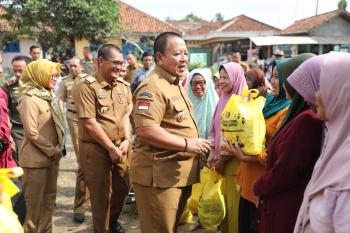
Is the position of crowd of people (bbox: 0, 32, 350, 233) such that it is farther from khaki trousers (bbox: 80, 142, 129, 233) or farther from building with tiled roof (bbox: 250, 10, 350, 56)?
building with tiled roof (bbox: 250, 10, 350, 56)

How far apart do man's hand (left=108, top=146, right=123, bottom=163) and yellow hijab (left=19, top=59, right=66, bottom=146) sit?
19.4 inches

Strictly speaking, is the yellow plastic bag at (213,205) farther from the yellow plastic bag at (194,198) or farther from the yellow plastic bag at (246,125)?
the yellow plastic bag at (246,125)

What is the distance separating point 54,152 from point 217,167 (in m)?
1.50

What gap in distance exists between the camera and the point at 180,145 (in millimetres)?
2453

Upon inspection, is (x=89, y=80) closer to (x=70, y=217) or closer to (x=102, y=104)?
(x=102, y=104)

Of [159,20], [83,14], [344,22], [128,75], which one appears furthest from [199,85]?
[159,20]

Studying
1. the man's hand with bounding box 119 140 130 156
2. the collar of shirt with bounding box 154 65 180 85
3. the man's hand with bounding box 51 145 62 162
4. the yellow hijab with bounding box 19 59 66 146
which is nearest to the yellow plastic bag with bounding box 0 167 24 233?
the collar of shirt with bounding box 154 65 180 85

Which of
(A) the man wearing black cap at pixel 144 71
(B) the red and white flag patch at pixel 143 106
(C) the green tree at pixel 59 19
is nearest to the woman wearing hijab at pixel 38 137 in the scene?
(B) the red and white flag patch at pixel 143 106

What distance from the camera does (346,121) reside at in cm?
165

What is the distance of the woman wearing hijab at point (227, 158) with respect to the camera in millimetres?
3346

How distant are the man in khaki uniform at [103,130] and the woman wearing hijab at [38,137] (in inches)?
10.1

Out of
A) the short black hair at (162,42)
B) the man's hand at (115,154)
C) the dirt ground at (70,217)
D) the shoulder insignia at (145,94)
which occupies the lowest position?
the dirt ground at (70,217)

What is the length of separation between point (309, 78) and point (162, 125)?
1091 millimetres

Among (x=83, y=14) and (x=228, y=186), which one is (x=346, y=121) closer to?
(x=228, y=186)
